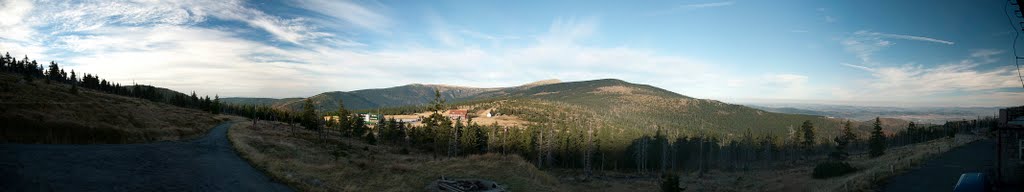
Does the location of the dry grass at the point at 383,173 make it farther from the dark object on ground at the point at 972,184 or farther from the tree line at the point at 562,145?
the tree line at the point at 562,145

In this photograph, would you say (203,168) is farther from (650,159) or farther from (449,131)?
(650,159)

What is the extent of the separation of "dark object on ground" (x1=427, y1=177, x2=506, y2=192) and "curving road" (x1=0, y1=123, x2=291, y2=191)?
8470mm

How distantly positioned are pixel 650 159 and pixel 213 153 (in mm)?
88984

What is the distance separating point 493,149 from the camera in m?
82.2

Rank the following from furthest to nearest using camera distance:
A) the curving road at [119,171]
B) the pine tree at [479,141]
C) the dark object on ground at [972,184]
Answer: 1. the pine tree at [479,141]
2. the dark object on ground at [972,184]
3. the curving road at [119,171]

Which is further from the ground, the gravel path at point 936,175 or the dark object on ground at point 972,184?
the dark object on ground at point 972,184

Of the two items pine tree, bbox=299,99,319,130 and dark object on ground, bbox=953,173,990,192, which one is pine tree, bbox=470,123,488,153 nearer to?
pine tree, bbox=299,99,319,130

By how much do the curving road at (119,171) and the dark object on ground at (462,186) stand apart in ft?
27.8

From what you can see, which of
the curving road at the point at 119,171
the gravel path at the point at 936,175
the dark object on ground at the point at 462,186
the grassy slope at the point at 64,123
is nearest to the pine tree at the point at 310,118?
the grassy slope at the point at 64,123

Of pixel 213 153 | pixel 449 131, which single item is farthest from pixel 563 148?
pixel 213 153

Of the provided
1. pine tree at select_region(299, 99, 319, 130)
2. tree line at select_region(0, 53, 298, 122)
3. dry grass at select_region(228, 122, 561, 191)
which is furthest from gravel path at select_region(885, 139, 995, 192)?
tree line at select_region(0, 53, 298, 122)

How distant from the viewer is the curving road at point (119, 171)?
1245 cm

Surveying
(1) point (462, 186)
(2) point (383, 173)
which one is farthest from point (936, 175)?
(2) point (383, 173)

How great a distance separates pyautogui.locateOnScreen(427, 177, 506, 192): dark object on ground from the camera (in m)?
23.0
